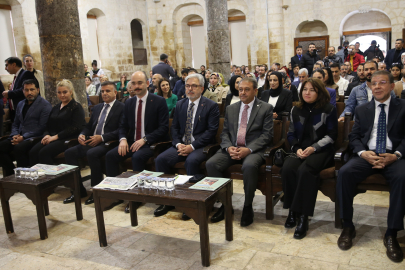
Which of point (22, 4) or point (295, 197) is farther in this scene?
point (22, 4)

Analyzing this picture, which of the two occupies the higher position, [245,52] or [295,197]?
[245,52]

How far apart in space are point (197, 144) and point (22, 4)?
9170mm

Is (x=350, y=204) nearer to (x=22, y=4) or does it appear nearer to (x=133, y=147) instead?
(x=133, y=147)

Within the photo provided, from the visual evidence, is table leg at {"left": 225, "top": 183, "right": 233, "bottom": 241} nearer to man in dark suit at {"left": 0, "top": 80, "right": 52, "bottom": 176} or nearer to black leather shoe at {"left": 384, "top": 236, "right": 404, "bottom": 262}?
black leather shoe at {"left": 384, "top": 236, "right": 404, "bottom": 262}

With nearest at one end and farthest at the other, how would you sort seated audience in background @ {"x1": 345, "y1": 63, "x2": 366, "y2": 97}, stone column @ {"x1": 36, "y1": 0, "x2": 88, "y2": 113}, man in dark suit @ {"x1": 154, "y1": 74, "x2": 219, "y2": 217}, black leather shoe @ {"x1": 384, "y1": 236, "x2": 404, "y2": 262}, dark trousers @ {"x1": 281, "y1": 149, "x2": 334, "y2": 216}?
black leather shoe @ {"x1": 384, "y1": 236, "x2": 404, "y2": 262} → dark trousers @ {"x1": 281, "y1": 149, "x2": 334, "y2": 216} → man in dark suit @ {"x1": 154, "y1": 74, "x2": 219, "y2": 217} → seated audience in background @ {"x1": 345, "y1": 63, "x2": 366, "y2": 97} → stone column @ {"x1": 36, "y1": 0, "x2": 88, "y2": 113}

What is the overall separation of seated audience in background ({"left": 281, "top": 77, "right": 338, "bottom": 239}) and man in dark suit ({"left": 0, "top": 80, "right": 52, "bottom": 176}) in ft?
11.1

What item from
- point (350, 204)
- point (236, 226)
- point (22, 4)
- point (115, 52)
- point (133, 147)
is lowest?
point (236, 226)

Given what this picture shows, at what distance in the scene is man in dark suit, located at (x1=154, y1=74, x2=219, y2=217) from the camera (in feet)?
12.9

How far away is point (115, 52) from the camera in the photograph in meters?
13.8

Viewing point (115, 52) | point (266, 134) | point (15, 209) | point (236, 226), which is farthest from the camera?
point (115, 52)

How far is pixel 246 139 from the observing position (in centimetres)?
382

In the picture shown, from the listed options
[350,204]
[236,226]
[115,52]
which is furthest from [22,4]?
[350,204]

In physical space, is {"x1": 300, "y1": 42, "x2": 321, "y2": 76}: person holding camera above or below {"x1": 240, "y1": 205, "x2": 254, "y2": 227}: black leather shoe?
above

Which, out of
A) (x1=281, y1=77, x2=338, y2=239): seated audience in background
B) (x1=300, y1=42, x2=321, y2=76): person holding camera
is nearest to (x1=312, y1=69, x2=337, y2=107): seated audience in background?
(x1=281, y1=77, x2=338, y2=239): seated audience in background
